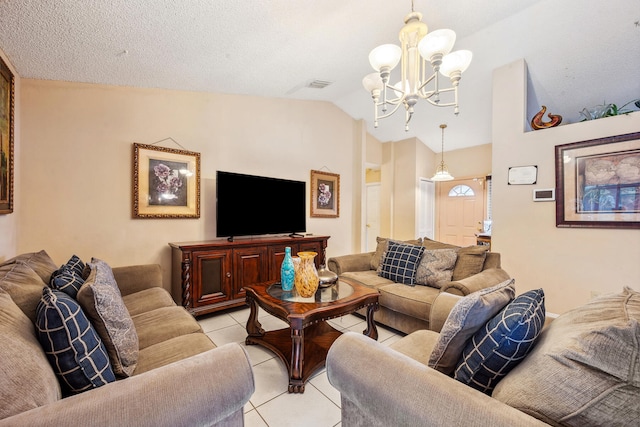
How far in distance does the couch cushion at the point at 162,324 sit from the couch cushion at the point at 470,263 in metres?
2.22

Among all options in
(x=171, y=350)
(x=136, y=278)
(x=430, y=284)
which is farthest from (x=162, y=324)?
(x=430, y=284)

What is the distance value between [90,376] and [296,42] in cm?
267

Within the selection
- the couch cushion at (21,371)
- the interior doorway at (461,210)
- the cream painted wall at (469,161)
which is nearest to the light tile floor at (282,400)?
the couch cushion at (21,371)

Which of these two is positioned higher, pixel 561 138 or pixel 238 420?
pixel 561 138

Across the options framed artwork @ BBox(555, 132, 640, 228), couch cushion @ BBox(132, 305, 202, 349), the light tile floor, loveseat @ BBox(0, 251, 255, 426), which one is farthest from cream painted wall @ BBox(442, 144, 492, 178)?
loveseat @ BBox(0, 251, 255, 426)

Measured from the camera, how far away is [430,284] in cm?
255

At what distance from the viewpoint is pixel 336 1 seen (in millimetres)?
2006

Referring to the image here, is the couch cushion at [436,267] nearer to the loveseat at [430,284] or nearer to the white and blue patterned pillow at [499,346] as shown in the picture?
the loveseat at [430,284]

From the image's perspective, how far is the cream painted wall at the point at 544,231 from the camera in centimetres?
256

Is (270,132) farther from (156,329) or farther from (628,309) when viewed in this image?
(628,309)

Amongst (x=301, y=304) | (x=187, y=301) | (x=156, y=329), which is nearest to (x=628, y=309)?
(x=301, y=304)

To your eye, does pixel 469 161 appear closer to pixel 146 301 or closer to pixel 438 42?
pixel 438 42

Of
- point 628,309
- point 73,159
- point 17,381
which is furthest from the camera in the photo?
point 73,159

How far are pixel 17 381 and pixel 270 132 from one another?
11.4 feet
